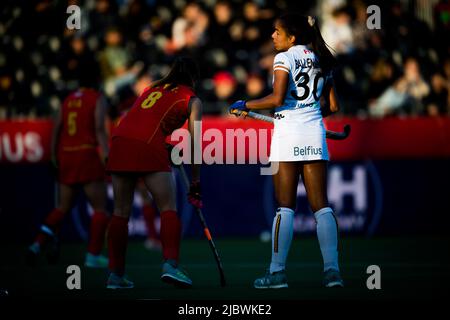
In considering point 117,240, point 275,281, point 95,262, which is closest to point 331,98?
point 275,281

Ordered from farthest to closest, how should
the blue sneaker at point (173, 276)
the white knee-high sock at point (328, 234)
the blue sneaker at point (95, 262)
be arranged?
1. the blue sneaker at point (95, 262)
2. the blue sneaker at point (173, 276)
3. the white knee-high sock at point (328, 234)

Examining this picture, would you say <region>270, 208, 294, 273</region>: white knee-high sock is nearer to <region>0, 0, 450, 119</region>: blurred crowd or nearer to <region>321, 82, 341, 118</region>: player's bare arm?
<region>321, 82, 341, 118</region>: player's bare arm

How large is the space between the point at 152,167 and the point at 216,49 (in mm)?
8335

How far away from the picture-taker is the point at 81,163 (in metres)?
11.0

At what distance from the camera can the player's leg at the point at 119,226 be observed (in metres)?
8.09

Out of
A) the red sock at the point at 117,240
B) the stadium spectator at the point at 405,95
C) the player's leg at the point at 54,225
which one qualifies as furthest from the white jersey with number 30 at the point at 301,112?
the stadium spectator at the point at 405,95

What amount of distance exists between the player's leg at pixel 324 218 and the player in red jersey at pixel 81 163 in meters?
3.25

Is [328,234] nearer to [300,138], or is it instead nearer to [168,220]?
[300,138]

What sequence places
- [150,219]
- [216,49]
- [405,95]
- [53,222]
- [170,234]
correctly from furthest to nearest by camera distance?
[216,49] → [405,95] → [150,219] → [53,222] → [170,234]

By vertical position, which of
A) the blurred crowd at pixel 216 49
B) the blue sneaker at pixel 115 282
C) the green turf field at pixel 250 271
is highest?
the blurred crowd at pixel 216 49

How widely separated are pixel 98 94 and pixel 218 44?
581 centimetres

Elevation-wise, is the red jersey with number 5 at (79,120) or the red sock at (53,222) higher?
the red jersey with number 5 at (79,120)

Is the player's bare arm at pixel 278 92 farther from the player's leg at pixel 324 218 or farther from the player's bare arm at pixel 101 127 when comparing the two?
the player's bare arm at pixel 101 127
